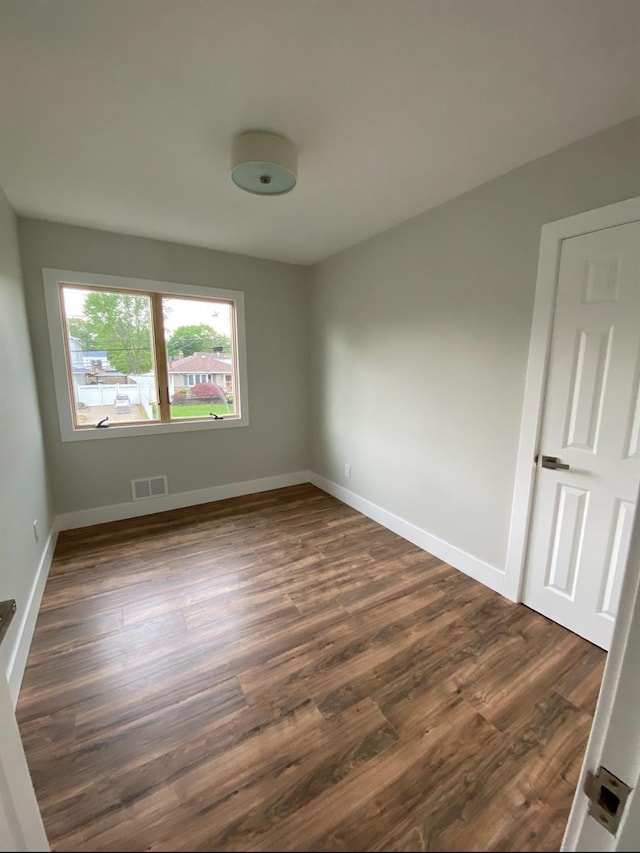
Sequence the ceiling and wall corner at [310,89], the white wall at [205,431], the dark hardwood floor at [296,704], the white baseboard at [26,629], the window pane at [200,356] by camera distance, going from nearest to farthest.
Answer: the dark hardwood floor at [296,704], the ceiling and wall corner at [310,89], the white baseboard at [26,629], the white wall at [205,431], the window pane at [200,356]

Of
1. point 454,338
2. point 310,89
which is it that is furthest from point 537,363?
point 310,89

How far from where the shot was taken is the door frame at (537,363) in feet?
5.02

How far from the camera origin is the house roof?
124 inches

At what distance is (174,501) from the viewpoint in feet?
10.7

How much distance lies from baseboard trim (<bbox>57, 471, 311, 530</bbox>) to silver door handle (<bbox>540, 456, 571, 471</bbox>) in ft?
8.42

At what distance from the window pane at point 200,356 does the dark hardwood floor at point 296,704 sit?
136 centimetres

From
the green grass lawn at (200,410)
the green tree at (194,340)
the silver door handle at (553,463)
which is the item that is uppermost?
the green tree at (194,340)

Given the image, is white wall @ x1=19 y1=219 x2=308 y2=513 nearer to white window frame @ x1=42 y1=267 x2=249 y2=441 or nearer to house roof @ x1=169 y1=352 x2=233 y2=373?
white window frame @ x1=42 y1=267 x2=249 y2=441

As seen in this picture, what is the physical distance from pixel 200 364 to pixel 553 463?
9.51 ft

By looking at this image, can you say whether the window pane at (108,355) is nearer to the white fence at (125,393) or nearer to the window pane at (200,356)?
the white fence at (125,393)

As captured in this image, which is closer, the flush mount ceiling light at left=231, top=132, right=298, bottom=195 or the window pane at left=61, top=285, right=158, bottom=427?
the flush mount ceiling light at left=231, top=132, right=298, bottom=195

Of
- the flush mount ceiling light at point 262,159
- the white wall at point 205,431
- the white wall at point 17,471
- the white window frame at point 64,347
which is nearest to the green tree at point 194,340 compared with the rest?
the white window frame at point 64,347

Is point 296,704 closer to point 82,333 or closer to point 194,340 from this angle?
point 194,340

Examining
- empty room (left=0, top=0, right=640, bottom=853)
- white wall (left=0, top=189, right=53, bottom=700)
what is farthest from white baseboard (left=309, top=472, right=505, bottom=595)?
white wall (left=0, top=189, right=53, bottom=700)
